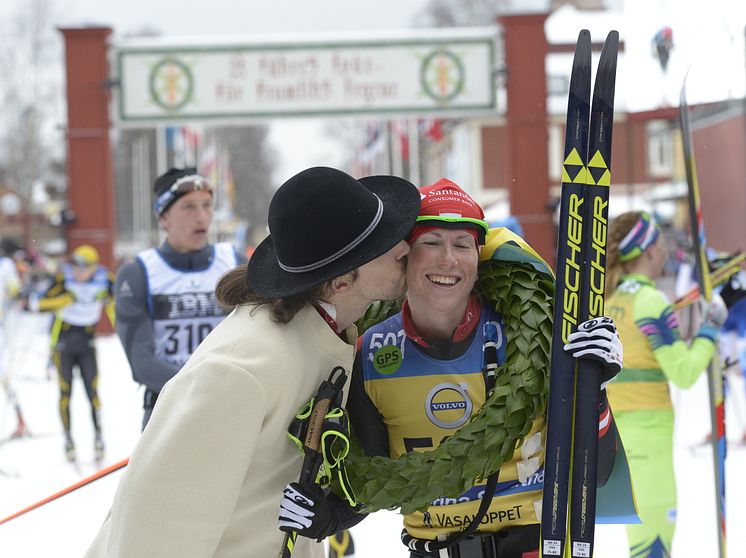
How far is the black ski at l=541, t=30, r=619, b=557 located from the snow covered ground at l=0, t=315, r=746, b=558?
4.53ft

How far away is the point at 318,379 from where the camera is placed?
6.80 ft

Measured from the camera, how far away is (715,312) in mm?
4398

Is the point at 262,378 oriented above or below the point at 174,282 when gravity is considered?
below

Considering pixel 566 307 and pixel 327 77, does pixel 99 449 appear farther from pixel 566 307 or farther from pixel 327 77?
pixel 327 77

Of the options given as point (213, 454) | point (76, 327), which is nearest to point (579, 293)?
point (213, 454)

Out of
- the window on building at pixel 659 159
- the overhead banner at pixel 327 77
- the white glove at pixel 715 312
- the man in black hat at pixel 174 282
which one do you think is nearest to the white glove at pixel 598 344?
the white glove at pixel 715 312

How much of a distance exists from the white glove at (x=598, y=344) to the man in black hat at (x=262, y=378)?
43cm

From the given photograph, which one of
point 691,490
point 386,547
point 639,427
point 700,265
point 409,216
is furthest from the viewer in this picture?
point 691,490

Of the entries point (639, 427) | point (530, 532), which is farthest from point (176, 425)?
point (639, 427)

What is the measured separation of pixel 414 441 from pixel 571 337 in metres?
0.52

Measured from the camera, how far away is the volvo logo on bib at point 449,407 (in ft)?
8.24

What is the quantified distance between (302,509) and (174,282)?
2.82 meters

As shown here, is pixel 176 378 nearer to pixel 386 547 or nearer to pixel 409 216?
pixel 409 216

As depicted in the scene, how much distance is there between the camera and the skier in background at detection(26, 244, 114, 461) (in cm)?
848
